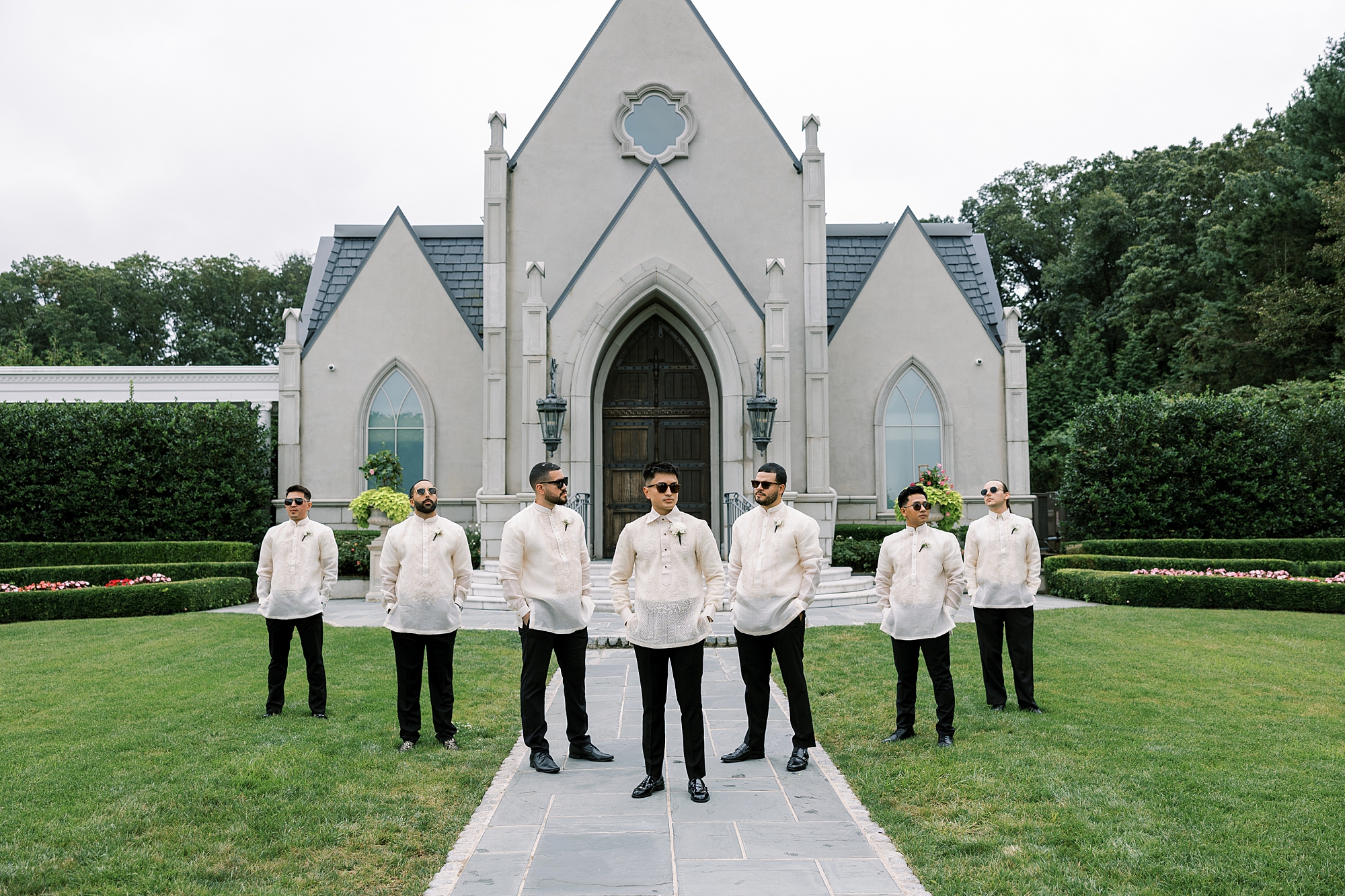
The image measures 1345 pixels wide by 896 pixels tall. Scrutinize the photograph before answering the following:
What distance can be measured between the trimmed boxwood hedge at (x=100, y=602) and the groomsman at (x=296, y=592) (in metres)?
8.38

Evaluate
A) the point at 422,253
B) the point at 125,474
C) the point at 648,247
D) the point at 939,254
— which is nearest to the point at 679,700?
the point at 648,247

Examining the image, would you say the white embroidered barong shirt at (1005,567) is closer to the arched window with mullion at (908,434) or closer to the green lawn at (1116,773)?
the green lawn at (1116,773)

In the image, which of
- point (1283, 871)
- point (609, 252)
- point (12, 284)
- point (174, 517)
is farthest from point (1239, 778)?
point (12, 284)

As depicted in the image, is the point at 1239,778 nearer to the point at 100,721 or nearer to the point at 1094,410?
the point at 100,721

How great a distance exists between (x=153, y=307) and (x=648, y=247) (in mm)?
42742

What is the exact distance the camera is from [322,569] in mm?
7414

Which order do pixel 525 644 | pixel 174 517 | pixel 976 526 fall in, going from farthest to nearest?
pixel 174 517, pixel 976 526, pixel 525 644

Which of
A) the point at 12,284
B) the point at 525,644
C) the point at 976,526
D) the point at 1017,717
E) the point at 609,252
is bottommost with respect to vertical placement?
the point at 1017,717

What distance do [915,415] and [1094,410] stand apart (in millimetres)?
3673

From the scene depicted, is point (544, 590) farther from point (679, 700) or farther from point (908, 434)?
point (908, 434)

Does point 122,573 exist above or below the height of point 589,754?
above

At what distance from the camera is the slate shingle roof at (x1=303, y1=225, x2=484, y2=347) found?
788 inches

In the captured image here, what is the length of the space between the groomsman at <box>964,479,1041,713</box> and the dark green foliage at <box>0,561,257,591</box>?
12609 millimetres

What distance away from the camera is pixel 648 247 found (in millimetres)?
16609
